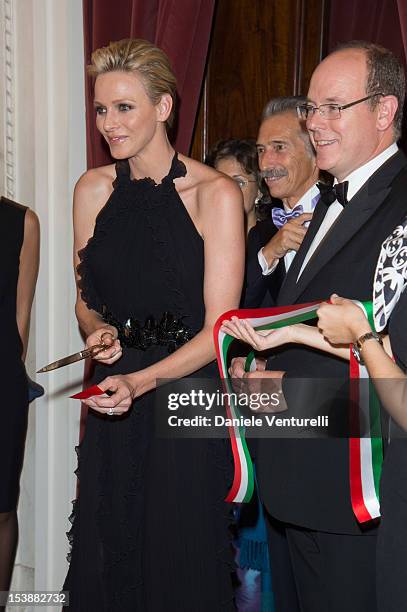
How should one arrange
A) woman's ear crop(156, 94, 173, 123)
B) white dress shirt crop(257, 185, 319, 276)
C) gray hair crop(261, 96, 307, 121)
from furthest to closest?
1. gray hair crop(261, 96, 307, 121)
2. white dress shirt crop(257, 185, 319, 276)
3. woman's ear crop(156, 94, 173, 123)

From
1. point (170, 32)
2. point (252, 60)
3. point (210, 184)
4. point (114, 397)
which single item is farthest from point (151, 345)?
point (252, 60)

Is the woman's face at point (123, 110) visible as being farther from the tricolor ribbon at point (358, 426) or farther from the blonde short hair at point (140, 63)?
the tricolor ribbon at point (358, 426)

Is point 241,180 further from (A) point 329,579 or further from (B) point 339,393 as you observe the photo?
(A) point 329,579

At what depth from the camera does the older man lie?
9.46 ft

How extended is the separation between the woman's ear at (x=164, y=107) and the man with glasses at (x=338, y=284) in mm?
510

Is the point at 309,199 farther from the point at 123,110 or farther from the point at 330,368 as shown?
the point at 330,368

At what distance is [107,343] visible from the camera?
7.93 feet

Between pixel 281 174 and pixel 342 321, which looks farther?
pixel 281 174

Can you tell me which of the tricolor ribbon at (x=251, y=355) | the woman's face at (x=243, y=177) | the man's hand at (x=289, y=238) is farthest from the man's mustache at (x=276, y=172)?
the tricolor ribbon at (x=251, y=355)

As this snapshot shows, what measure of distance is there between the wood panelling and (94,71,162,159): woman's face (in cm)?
108

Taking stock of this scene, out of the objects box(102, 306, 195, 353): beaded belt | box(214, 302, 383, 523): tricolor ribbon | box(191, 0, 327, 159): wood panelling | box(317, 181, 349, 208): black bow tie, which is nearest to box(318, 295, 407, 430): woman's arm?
box(214, 302, 383, 523): tricolor ribbon

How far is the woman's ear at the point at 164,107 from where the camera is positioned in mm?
2518

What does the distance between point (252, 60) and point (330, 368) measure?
181 centimetres

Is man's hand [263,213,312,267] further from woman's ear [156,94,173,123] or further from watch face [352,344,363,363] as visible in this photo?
watch face [352,344,363,363]
